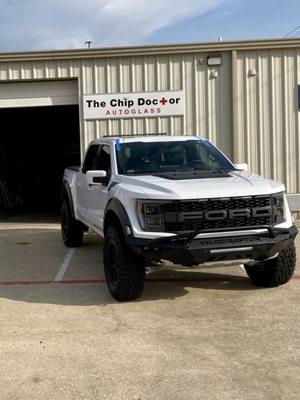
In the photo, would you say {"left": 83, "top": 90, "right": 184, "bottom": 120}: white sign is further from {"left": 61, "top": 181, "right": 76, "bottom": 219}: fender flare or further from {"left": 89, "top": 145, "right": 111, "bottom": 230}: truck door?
{"left": 89, "top": 145, "right": 111, "bottom": 230}: truck door

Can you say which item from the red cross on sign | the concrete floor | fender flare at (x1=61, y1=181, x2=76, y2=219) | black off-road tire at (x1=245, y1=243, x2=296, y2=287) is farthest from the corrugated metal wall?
black off-road tire at (x1=245, y1=243, x2=296, y2=287)

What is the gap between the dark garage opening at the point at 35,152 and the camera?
69.7 feet

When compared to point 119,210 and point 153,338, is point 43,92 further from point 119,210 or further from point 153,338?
point 153,338


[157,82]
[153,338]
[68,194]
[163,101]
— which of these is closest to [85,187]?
[68,194]

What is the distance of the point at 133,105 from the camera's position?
42.2 feet

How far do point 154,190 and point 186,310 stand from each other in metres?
1.33

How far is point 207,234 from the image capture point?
571 centimetres

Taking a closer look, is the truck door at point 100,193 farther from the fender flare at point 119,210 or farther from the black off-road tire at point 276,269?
the black off-road tire at point 276,269

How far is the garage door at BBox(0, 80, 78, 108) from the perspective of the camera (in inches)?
522

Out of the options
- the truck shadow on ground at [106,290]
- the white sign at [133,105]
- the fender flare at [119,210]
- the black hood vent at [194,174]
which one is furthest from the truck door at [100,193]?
the white sign at [133,105]

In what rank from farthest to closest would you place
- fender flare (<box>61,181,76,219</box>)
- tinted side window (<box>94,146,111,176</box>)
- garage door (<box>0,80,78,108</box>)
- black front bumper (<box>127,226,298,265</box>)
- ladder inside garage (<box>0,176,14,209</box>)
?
ladder inside garage (<box>0,176,14,209</box>) → garage door (<box>0,80,78,108</box>) → fender flare (<box>61,181,76,219</box>) → tinted side window (<box>94,146,111,176</box>) → black front bumper (<box>127,226,298,265</box>)

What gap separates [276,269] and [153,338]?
2.06 m

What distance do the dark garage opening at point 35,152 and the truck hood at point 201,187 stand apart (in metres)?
14.1

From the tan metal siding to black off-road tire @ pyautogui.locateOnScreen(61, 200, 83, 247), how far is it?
15.0 ft
